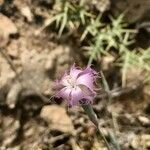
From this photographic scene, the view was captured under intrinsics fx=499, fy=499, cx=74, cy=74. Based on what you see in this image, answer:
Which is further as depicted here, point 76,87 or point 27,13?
point 27,13

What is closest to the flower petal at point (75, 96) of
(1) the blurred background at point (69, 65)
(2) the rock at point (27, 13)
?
(1) the blurred background at point (69, 65)

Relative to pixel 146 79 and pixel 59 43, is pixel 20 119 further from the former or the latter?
pixel 146 79

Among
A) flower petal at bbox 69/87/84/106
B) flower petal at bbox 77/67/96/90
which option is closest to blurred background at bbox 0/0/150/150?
flower petal at bbox 77/67/96/90

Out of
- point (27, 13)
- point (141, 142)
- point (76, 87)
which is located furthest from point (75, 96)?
point (27, 13)

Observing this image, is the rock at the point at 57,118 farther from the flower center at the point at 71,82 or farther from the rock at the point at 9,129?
the flower center at the point at 71,82

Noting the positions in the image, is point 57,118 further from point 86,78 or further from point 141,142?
point 86,78

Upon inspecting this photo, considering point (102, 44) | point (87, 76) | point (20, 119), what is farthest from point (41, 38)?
point (87, 76)
